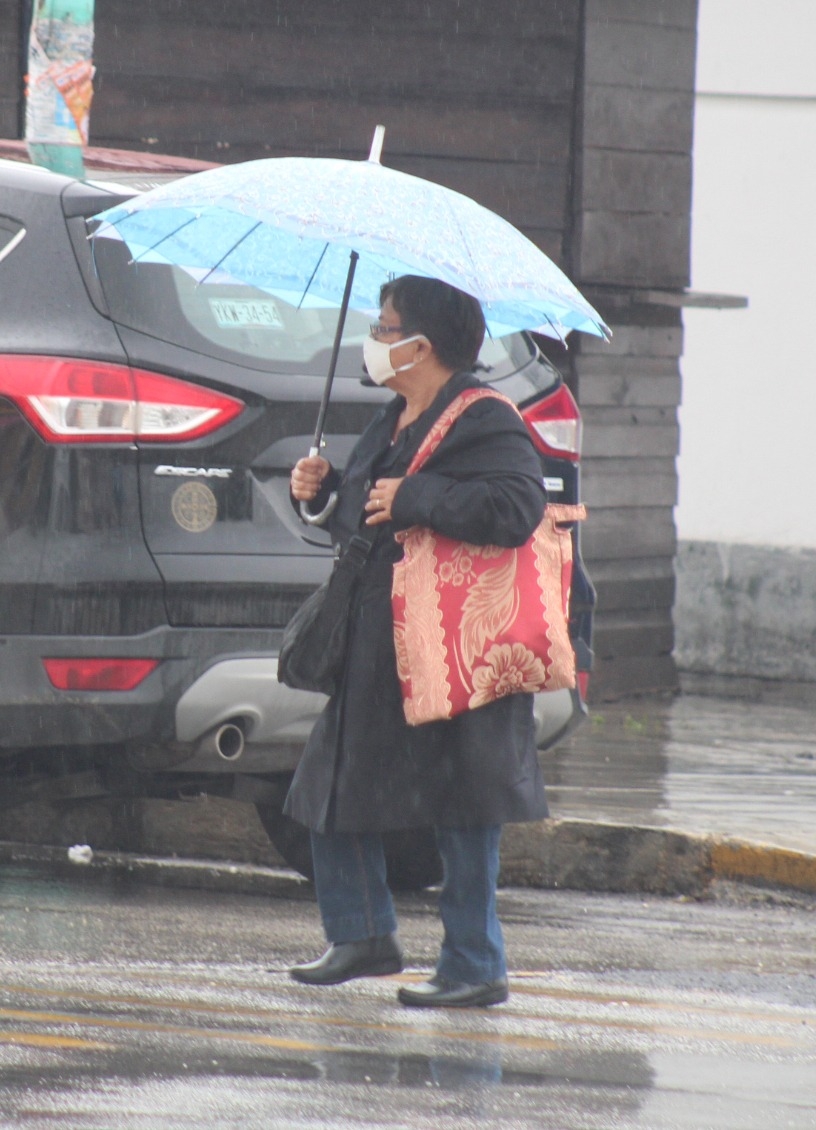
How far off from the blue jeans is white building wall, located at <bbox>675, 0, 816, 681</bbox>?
7020 millimetres

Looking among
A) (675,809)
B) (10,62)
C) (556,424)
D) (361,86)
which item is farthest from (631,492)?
(556,424)

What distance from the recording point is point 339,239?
447 cm

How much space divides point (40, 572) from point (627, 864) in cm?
241

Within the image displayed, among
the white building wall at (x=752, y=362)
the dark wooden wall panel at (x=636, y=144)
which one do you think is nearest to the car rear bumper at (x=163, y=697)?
the dark wooden wall panel at (x=636, y=144)

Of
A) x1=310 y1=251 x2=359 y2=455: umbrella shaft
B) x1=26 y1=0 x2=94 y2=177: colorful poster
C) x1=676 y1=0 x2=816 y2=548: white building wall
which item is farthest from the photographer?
x1=676 y1=0 x2=816 y2=548: white building wall

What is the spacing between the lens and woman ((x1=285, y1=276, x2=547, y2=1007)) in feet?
15.0

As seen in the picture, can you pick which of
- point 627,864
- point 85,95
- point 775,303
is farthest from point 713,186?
point 627,864

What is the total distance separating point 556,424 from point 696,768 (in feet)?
9.94

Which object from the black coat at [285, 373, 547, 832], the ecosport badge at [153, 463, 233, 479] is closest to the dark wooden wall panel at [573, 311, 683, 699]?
the ecosport badge at [153, 463, 233, 479]

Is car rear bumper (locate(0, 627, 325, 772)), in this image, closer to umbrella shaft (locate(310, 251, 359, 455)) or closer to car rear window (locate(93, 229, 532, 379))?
umbrella shaft (locate(310, 251, 359, 455))

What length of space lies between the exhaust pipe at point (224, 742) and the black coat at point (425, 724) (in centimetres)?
48

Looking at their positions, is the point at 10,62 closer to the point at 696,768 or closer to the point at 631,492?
the point at 631,492

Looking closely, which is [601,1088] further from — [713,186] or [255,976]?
[713,186]

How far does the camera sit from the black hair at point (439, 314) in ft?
15.5
